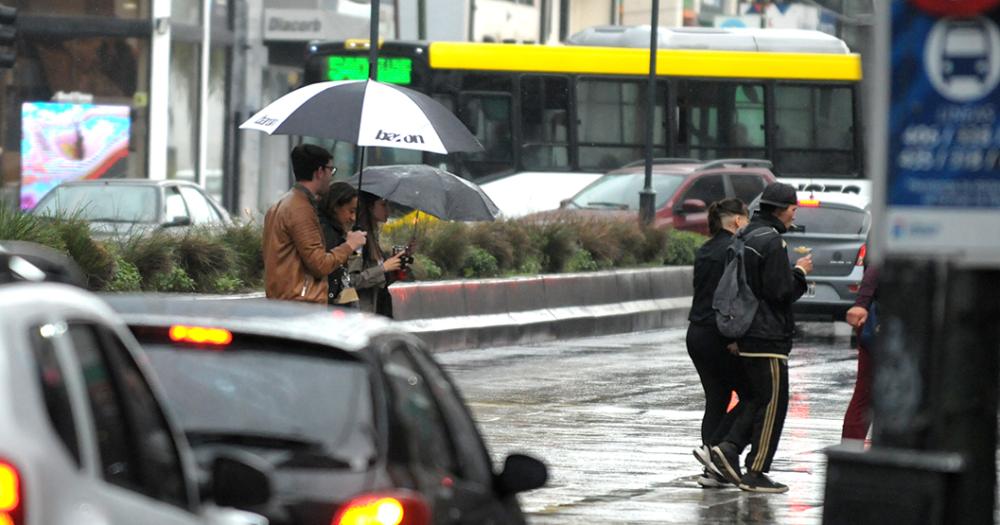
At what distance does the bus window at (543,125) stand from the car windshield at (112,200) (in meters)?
10.3

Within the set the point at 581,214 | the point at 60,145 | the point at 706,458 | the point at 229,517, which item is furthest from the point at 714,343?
the point at 60,145

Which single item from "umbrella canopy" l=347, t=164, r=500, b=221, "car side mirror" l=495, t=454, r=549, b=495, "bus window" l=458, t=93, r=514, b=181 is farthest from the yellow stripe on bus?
"car side mirror" l=495, t=454, r=549, b=495

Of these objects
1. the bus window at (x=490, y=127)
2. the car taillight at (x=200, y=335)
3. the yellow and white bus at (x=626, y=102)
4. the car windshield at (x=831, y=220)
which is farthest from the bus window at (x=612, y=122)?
the car taillight at (x=200, y=335)

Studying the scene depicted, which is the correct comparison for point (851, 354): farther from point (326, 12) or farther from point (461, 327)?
point (326, 12)

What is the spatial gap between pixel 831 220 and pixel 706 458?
12.3 meters

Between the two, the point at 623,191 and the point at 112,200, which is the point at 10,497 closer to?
the point at 112,200

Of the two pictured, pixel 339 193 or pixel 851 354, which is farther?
pixel 851 354

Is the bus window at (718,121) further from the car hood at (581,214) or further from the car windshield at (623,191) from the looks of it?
the car hood at (581,214)

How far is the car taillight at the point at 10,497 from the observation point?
3658 mm

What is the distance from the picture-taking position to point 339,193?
38.5ft

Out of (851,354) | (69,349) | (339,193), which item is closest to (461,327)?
(851,354)

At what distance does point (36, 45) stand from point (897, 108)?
Answer: 1353 inches

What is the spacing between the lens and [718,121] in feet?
115

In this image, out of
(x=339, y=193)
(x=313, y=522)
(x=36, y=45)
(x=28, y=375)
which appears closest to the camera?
(x=28, y=375)
